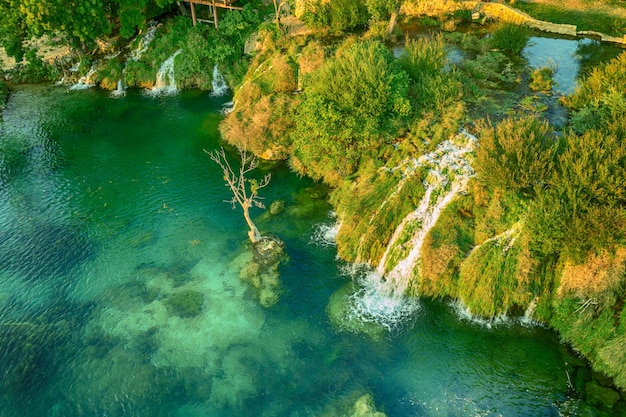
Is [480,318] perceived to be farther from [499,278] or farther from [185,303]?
[185,303]

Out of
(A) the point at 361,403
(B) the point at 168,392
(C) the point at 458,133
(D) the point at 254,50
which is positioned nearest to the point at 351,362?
(A) the point at 361,403

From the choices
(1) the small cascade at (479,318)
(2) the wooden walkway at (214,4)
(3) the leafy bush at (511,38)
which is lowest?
(1) the small cascade at (479,318)

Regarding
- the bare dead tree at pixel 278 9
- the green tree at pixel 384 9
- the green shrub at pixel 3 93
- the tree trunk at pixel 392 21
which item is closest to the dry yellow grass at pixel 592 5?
the tree trunk at pixel 392 21

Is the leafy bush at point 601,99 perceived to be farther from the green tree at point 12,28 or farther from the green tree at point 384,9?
the green tree at point 12,28

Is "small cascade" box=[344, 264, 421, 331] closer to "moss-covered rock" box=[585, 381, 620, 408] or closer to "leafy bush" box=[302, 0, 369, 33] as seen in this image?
"moss-covered rock" box=[585, 381, 620, 408]

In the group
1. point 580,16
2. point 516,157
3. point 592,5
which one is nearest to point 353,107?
point 516,157

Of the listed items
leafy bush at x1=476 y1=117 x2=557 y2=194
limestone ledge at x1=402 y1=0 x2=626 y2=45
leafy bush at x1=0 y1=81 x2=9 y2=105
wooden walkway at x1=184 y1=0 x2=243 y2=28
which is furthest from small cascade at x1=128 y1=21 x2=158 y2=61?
leafy bush at x1=476 y1=117 x2=557 y2=194
